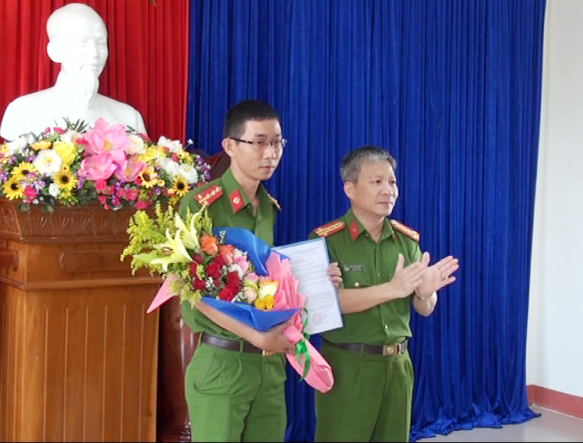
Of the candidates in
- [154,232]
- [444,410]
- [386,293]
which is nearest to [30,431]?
[154,232]

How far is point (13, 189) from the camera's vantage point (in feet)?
9.10

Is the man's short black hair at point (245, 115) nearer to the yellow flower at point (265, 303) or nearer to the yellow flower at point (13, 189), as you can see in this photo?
the yellow flower at point (265, 303)

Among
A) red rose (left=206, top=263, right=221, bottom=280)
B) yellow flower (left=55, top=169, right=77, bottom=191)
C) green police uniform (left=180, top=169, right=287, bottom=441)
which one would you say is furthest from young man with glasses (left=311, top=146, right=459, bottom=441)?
yellow flower (left=55, top=169, right=77, bottom=191)

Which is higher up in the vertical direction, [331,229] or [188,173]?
[188,173]

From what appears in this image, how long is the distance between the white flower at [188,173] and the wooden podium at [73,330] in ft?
0.87

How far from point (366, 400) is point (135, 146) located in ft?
4.02

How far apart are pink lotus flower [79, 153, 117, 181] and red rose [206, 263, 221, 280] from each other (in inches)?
29.5

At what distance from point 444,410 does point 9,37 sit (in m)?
3.17

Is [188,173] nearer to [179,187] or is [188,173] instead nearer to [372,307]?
[179,187]

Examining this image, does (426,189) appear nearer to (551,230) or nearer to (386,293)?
(551,230)

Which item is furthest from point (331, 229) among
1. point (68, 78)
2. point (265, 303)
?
point (68, 78)

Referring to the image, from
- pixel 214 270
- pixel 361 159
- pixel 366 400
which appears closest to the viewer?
pixel 214 270

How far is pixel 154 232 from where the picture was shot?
7.54 ft

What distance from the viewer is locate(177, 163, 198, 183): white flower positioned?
305 centimetres
